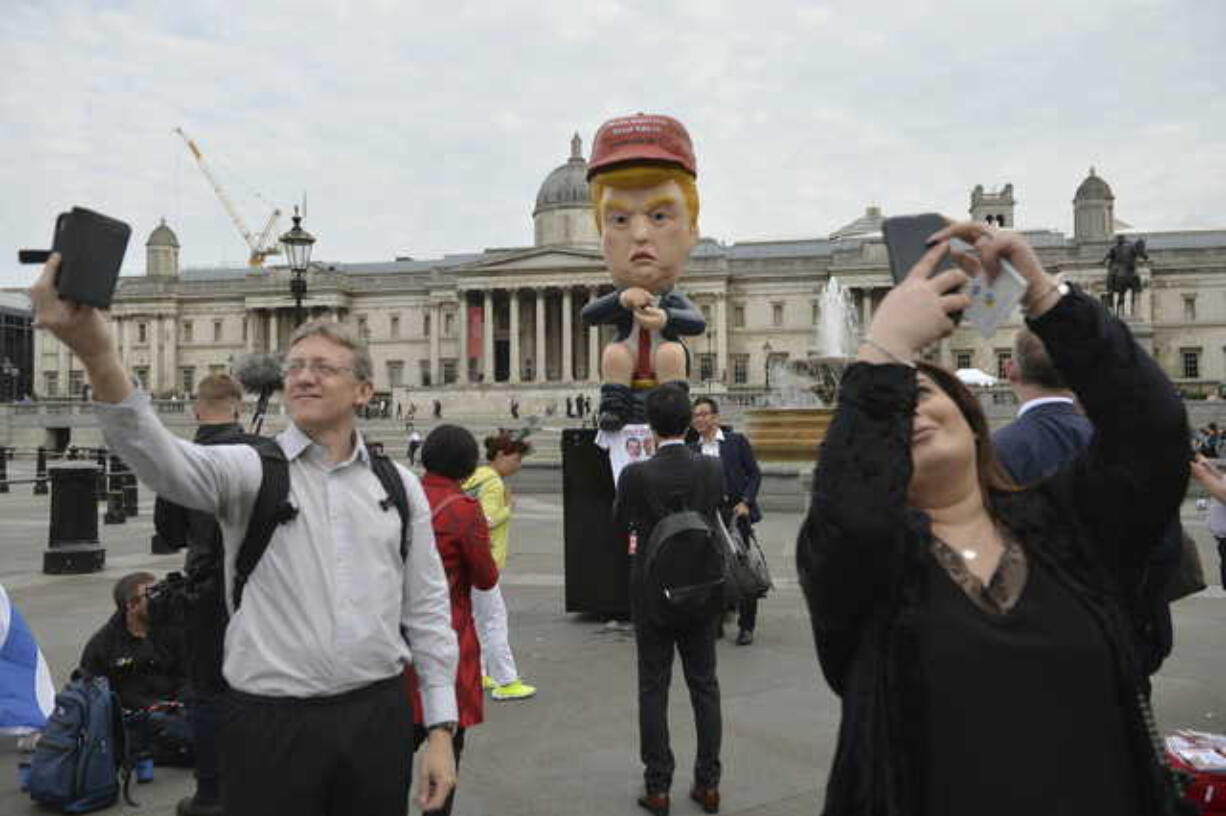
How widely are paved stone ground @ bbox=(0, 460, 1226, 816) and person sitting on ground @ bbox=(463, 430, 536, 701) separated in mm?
176

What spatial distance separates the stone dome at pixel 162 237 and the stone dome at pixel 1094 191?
73.6 metres

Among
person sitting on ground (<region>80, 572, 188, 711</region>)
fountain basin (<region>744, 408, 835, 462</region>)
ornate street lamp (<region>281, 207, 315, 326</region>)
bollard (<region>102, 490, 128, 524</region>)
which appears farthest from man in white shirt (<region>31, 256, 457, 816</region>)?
fountain basin (<region>744, 408, 835, 462</region>)

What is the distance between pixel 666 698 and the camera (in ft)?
14.2

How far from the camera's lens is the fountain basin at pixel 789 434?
19781mm

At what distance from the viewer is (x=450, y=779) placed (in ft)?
9.11

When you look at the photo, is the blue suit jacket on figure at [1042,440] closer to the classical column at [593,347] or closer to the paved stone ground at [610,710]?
the paved stone ground at [610,710]

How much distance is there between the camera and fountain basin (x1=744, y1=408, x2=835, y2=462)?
64.9ft

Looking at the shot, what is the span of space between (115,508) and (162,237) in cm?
7555

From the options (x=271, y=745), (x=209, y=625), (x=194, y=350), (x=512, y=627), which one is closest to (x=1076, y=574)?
(x=271, y=745)

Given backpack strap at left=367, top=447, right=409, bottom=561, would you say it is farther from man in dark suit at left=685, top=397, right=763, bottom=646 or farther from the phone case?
man in dark suit at left=685, top=397, right=763, bottom=646

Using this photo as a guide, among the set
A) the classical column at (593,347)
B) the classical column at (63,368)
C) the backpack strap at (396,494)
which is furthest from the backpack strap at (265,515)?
the classical column at (63,368)

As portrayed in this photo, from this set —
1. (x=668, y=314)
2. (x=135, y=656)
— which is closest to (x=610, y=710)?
(x=135, y=656)

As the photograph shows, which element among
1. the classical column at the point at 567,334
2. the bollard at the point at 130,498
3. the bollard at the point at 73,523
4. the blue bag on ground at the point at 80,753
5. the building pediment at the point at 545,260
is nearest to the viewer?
the blue bag on ground at the point at 80,753

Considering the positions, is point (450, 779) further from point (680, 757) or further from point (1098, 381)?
point (680, 757)
